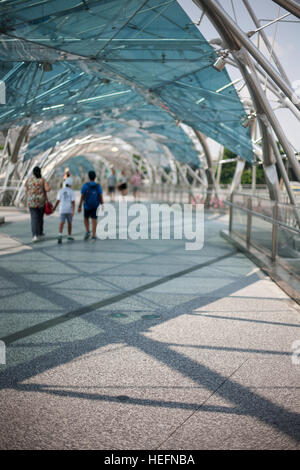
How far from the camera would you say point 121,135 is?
1499 inches

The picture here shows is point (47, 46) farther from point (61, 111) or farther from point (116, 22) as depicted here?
point (61, 111)

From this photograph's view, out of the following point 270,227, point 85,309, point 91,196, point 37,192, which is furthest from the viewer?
point 91,196

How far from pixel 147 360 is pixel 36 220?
28.5 ft

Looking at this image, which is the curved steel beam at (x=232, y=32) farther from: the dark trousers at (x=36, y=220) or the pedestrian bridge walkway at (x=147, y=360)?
the dark trousers at (x=36, y=220)

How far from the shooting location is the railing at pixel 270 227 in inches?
309

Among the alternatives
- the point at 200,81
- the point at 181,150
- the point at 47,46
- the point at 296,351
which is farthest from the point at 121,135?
the point at 296,351

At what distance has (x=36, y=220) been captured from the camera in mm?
12555

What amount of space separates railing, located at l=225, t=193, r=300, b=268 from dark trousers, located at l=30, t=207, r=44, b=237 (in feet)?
15.8

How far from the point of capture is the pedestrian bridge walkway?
317 centimetres

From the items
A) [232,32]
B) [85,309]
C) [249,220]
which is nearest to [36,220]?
[249,220]

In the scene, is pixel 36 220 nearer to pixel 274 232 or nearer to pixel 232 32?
pixel 274 232

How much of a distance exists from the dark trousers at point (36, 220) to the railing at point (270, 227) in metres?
4.81

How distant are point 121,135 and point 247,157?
19.5 m
